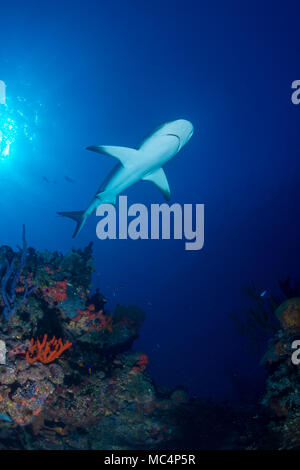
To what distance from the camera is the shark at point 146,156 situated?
234 inches

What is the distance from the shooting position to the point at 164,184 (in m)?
8.62

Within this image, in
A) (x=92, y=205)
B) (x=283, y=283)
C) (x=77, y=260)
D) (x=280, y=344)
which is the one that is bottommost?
(x=280, y=344)

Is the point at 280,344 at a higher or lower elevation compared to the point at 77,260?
lower

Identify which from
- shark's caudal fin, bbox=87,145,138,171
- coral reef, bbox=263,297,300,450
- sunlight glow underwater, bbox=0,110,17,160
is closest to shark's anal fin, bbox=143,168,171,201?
shark's caudal fin, bbox=87,145,138,171

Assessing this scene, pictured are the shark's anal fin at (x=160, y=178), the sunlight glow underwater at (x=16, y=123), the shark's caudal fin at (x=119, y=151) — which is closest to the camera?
the shark's caudal fin at (x=119, y=151)

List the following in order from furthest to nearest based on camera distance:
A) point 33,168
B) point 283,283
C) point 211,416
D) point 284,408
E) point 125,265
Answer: point 125,265 < point 33,168 < point 283,283 < point 211,416 < point 284,408

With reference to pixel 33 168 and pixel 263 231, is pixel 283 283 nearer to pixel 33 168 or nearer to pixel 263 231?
pixel 33 168

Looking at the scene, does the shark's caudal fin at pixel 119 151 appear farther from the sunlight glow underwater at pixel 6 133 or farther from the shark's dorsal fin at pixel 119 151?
the sunlight glow underwater at pixel 6 133

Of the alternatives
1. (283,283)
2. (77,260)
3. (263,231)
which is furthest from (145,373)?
(263,231)

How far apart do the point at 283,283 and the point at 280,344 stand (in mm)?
3846
